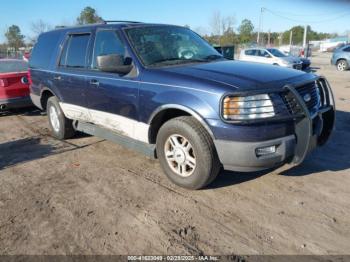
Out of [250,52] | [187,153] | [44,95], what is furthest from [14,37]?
[187,153]

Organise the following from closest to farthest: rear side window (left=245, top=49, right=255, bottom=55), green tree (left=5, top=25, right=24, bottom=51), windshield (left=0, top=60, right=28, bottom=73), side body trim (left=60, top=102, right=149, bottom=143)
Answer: side body trim (left=60, top=102, right=149, bottom=143), windshield (left=0, top=60, right=28, bottom=73), rear side window (left=245, top=49, right=255, bottom=55), green tree (left=5, top=25, right=24, bottom=51)

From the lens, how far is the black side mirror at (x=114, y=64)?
4.29 metres

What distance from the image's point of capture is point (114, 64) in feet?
14.3

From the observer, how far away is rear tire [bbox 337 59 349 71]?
2108 cm

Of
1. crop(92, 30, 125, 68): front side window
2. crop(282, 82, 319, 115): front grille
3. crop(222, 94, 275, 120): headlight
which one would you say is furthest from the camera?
crop(92, 30, 125, 68): front side window

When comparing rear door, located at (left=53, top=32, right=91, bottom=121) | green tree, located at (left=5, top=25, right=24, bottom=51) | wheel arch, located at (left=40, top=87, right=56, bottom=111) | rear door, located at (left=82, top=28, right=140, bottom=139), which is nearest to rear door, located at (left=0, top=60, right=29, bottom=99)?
wheel arch, located at (left=40, top=87, right=56, bottom=111)

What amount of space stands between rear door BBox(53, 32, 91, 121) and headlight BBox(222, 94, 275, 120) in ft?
8.45

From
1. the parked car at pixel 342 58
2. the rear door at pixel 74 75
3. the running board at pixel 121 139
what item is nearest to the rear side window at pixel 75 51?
the rear door at pixel 74 75

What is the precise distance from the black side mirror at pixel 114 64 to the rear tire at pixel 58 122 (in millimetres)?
2275

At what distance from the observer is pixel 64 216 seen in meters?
3.75

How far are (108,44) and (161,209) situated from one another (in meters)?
2.52

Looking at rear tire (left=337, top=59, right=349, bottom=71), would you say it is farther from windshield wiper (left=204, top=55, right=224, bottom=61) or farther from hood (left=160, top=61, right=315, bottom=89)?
hood (left=160, top=61, right=315, bottom=89)

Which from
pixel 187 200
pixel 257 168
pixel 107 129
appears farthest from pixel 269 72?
pixel 107 129

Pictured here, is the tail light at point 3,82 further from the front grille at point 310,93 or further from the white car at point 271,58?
the white car at point 271,58
